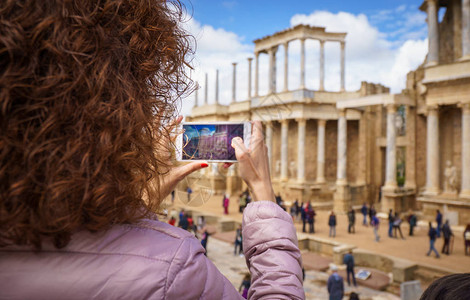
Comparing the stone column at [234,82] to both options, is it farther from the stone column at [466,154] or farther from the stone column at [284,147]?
the stone column at [466,154]

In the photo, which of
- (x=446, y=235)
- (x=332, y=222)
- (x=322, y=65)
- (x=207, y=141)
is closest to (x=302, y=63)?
(x=322, y=65)

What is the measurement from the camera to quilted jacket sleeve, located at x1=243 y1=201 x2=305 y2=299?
1.33 metres

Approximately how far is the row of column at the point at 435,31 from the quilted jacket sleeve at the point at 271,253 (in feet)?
63.0

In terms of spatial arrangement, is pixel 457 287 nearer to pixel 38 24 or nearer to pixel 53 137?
pixel 53 137

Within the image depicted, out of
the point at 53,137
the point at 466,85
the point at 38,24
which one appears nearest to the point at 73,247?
the point at 53,137

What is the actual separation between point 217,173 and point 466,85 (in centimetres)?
2270

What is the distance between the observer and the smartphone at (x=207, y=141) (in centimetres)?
230

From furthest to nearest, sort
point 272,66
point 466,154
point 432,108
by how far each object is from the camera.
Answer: point 272,66 → point 432,108 → point 466,154

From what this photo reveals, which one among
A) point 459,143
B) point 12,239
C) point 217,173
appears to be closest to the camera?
point 12,239

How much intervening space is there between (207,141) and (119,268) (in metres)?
1.46

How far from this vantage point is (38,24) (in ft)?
3.17

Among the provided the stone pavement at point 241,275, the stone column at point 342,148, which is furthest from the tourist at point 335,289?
the stone column at point 342,148

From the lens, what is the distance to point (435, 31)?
19.0m

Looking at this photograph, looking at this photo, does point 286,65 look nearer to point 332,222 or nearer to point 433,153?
point 433,153
